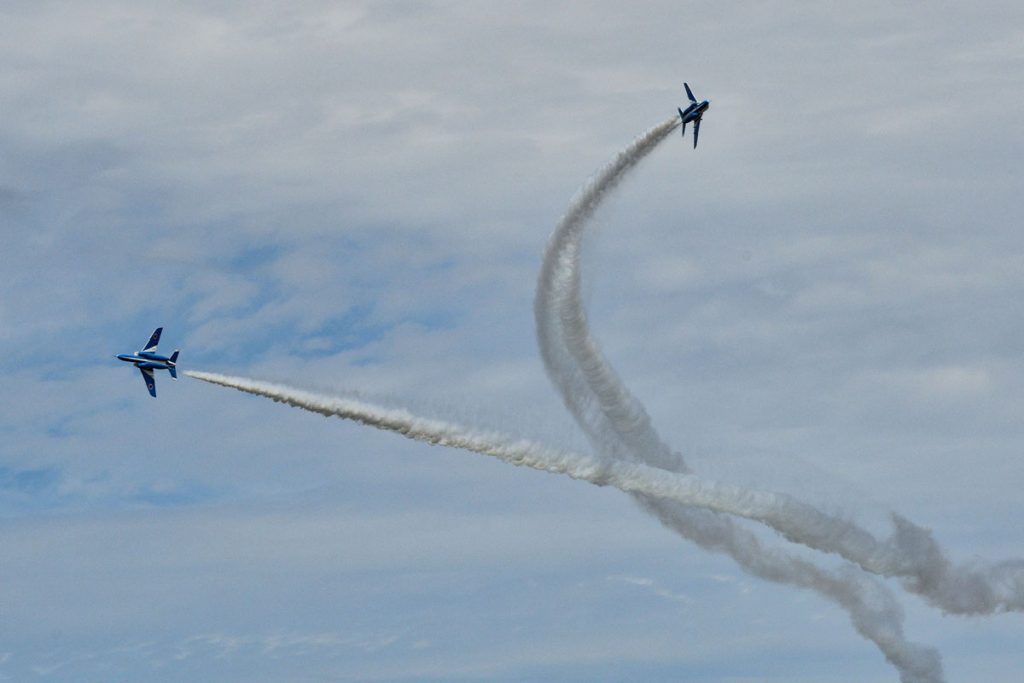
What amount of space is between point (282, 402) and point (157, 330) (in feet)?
105

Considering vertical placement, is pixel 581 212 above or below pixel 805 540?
above

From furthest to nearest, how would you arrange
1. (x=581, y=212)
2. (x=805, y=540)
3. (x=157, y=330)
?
(x=157, y=330), (x=805, y=540), (x=581, y=212)

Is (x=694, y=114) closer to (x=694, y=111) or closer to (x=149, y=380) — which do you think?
(x=694, y=111)

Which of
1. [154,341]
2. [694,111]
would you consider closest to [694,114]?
[694,111]

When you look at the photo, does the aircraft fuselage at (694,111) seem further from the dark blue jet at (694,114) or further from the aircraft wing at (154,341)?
the aircraft wing at (154,341)

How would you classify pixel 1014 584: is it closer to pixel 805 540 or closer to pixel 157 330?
pixel 805 540

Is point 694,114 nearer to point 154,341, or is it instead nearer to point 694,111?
point 694,111

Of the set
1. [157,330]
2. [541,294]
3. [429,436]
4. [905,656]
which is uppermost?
[157,330]

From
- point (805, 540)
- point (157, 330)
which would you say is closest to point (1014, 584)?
point (805, 540)

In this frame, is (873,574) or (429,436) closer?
(429,436)

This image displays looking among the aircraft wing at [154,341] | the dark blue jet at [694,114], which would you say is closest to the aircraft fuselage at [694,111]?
the dark blue jet at [694,114]

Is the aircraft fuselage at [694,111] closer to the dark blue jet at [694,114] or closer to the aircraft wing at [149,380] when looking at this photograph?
the dark blue jet at [694,114]

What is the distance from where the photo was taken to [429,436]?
447 ft

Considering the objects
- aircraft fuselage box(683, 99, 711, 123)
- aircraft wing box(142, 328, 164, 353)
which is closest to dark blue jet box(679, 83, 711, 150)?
aircraft fuselage box(683, 99, 711, 123)
